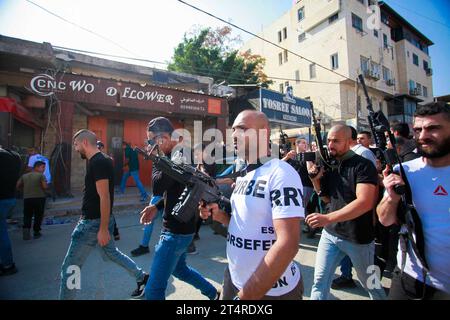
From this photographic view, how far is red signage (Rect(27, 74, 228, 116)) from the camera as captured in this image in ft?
24.8

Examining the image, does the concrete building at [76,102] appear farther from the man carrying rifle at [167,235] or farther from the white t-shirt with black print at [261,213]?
the white t-shirt with black print at [261,213]

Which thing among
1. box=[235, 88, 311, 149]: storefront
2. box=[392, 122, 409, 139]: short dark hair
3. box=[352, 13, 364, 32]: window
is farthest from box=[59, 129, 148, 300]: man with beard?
box=[352, 13, 364, 32]: window

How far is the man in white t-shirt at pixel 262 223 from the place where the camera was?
1221 mm

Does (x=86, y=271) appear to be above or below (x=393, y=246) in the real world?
below

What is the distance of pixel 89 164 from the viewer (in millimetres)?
2660

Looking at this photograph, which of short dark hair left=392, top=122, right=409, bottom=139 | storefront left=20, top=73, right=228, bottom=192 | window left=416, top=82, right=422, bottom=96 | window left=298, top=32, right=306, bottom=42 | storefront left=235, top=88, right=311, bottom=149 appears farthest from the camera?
window left=416, top=82, right=422, bottom=96

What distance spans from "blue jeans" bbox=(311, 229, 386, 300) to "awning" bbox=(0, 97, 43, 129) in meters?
8.92

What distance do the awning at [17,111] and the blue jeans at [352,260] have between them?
892 cm

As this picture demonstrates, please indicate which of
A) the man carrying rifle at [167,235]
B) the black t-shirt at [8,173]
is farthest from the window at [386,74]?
the black t-shirt at [8,173]

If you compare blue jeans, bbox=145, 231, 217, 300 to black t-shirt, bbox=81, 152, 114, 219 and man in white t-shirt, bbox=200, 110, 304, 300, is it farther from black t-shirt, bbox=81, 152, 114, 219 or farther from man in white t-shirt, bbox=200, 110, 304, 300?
black t-shirt, bbox=81, 152, 114, 219

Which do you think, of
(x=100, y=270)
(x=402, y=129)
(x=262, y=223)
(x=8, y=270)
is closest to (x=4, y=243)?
(x=8, y=270)

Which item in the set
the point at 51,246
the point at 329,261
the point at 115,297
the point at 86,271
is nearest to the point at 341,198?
the point at 329,261

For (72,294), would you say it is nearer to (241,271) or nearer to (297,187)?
(241,271)

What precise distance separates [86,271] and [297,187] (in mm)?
3702
